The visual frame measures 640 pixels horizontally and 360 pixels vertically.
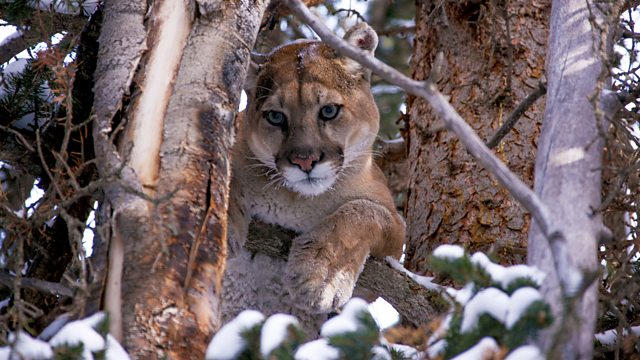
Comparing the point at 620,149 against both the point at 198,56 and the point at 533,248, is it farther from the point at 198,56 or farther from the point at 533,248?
the point at 198,56

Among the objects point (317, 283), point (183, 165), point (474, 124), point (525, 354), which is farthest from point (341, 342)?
point (474, 124)

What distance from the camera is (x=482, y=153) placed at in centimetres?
231

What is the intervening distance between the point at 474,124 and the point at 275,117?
3.40 ft

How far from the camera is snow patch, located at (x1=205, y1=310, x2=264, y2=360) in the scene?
2.02 meters

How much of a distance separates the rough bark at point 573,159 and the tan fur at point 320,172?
120 centimetres

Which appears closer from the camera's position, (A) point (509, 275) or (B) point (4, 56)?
(A) point (509, 275)

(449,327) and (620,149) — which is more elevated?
(620,149)

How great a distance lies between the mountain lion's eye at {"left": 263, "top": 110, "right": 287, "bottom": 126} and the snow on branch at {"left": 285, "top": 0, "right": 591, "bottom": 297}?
1.38 metres

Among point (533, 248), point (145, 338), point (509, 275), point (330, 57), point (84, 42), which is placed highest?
point (330, 57)

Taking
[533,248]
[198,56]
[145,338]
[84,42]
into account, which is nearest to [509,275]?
[533,248]

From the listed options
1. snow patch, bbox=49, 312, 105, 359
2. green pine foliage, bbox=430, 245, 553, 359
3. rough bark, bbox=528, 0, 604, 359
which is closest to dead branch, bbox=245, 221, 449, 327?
rough bark, bbox=528, 0, 604, 359

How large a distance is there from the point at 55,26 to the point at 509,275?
255 cm

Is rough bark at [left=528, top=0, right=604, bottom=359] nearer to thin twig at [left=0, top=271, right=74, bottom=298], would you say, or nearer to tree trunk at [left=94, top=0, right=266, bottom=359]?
tree trunk at [left=94, top=0, right=266, bottom=359]

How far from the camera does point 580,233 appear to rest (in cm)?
235
